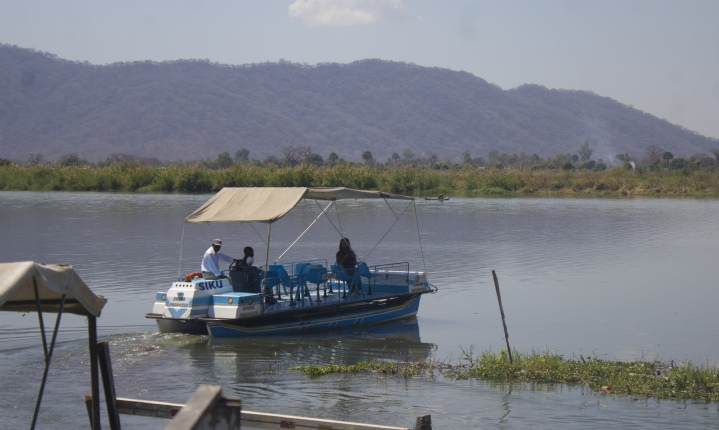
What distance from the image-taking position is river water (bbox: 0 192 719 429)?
12.8 meters

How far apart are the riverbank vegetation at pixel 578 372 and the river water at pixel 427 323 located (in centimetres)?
24

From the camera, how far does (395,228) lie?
40469mm

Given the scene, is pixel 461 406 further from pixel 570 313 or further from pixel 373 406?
pixel 570 313

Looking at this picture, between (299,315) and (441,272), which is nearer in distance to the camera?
(299,315)

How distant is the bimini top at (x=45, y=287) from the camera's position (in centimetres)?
657

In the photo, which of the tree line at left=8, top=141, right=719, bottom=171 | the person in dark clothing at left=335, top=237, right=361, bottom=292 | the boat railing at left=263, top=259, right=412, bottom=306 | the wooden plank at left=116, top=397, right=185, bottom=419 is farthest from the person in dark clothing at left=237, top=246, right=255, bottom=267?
the tree line at left=8, top=141, right=719, bottom=171

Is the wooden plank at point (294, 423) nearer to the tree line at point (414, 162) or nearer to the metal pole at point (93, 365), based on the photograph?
the metal pole at point (93, 365)

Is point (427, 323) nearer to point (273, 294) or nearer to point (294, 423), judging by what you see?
point (273, 294)

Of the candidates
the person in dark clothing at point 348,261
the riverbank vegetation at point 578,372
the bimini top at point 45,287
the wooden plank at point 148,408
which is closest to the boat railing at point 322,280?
the person in dark clothing at point 348,261

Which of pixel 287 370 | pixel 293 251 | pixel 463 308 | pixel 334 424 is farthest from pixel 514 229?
pixel 334 424

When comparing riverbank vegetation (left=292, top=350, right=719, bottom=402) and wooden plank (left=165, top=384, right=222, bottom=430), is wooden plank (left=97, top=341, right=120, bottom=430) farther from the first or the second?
riverbank vegetation (left=292, top=350, right=719, bottom=402)

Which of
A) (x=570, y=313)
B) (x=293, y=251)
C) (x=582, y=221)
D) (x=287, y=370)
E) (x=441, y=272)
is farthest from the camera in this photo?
(x=582, y=221)

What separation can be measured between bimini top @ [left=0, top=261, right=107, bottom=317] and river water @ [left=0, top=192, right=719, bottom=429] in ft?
13.1

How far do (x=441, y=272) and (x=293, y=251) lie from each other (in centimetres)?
574
